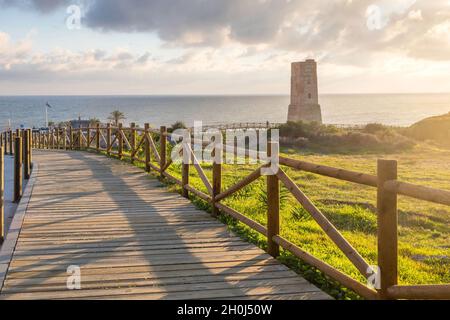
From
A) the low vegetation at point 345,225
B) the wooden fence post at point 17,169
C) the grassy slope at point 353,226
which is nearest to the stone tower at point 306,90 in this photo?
the low vegetation at point 345,225

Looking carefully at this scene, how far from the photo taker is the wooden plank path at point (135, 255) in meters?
4.25

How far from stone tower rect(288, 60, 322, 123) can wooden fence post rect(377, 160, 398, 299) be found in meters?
62.6

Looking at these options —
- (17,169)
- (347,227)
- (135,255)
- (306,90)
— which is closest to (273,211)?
(135,255)

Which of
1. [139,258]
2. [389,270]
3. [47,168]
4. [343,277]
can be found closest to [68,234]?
[139,258]

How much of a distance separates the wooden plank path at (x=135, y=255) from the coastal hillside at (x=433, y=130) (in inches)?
1715

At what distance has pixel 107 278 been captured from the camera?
452cm

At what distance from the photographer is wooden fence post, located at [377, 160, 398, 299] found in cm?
357

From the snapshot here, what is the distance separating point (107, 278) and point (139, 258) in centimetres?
66

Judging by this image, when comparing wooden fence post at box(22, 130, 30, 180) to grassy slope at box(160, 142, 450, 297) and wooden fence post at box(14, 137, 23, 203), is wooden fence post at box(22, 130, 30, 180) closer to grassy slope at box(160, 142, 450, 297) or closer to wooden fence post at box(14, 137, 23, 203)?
wooden fence post at box(14, 137, 23, 203)

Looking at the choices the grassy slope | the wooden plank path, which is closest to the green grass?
the grassy slope

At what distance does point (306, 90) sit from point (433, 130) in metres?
21.2

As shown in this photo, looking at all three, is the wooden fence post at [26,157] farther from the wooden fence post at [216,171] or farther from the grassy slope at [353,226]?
the wooden fence post at [216,171]

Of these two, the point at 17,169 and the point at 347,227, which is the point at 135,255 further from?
the point at 347,227
